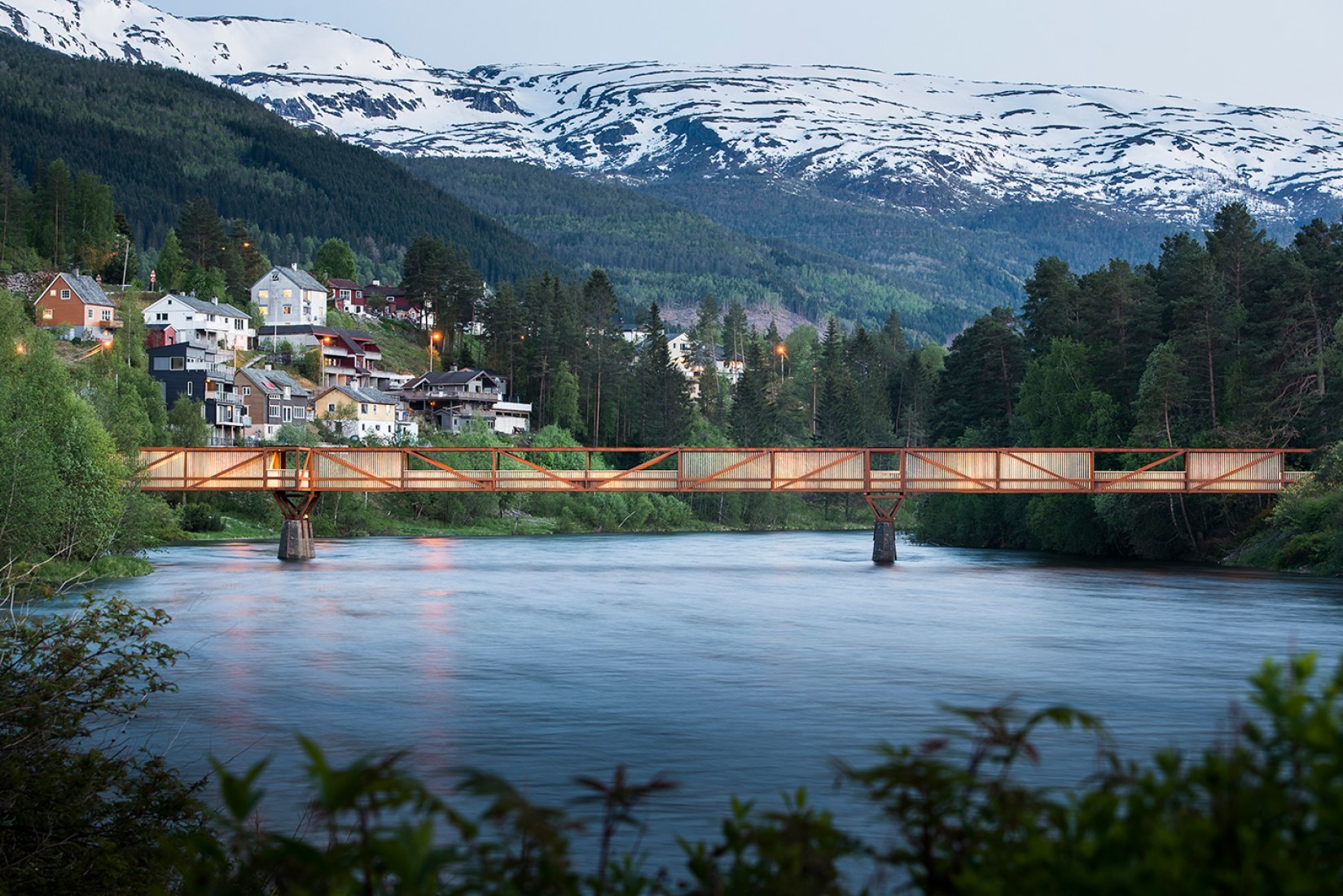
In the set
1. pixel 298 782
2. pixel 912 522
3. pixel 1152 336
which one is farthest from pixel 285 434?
pixel 298 782

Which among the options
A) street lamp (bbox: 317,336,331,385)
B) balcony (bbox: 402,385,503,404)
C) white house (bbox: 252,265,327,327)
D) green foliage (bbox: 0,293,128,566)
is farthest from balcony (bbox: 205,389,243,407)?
green foliage (bbox: 0,293,128,566)

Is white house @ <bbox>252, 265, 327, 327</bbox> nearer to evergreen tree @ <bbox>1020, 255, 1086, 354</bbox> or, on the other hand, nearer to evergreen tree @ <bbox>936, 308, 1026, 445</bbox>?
evergreen tree @ <bbox>936, 308, 1026, 445</bbox>

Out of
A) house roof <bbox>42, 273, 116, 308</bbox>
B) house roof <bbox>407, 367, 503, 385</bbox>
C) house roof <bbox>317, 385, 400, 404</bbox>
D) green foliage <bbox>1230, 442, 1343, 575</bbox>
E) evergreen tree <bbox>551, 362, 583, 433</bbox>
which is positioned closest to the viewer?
green foliage <bbox>1230, 442, 1343, 575</bbox>

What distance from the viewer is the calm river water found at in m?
23.2

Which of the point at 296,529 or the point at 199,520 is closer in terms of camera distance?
the point at 296,529

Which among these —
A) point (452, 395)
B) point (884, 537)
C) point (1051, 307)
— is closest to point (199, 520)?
point (884, 537)

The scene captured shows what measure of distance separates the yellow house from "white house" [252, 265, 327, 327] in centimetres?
3279

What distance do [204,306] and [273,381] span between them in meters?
24.7

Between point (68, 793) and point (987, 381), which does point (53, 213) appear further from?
point (68, 793)

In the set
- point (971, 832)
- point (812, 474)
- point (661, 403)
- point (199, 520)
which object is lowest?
point (971, 832)

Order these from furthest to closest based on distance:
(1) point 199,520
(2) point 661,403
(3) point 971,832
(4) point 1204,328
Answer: (2) point 661,403, (1) point 199,520, (4) point 1204,328, (3) point 971,832

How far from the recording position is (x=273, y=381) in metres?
152

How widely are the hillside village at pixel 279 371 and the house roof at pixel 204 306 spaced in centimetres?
16

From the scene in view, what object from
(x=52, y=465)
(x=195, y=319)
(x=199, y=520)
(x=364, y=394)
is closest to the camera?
(x=52, y=465)
